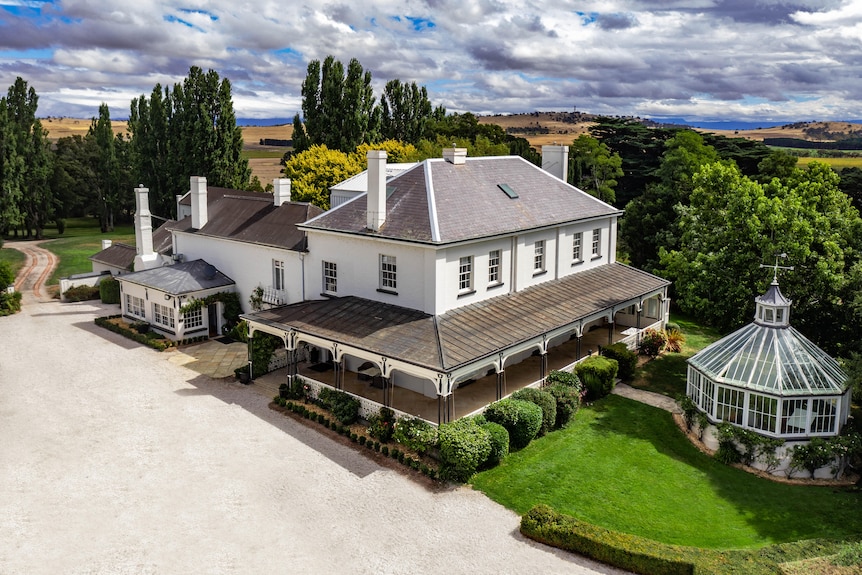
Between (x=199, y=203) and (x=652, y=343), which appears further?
(x=199, y=203)

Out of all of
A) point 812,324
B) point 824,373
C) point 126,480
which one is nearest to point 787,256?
point 812,324

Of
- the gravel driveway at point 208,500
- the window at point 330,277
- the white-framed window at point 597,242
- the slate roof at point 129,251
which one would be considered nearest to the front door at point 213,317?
the gravel driveway at point 208,500

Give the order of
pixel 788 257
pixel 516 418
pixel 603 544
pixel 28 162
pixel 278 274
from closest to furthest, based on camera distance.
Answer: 1. pixel 603 544
2. pixel 516 418
3. pixel 788 257
4. pixel 278 274
5. pixel 28 162

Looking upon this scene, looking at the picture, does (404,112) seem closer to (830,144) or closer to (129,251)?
(129,251)

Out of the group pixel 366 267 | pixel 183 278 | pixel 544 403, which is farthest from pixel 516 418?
pixel 183 278

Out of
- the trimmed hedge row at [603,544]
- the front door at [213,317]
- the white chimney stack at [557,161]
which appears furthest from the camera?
the white chimney stack at [557,161]

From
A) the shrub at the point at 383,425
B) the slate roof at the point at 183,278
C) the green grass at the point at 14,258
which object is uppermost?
the slate roof at the point at 183,278

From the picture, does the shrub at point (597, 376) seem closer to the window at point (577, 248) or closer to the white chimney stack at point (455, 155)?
the window at point (577, 248)
